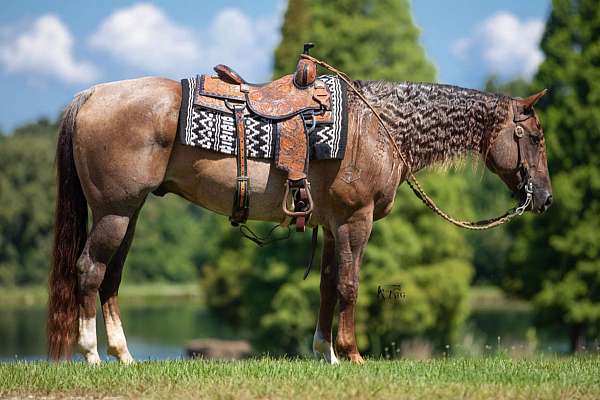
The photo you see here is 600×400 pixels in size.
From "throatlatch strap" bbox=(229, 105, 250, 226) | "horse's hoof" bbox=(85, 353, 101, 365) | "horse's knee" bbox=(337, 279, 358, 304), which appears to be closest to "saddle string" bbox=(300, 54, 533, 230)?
"throatlatch strap" bbox=(229, 105, 250, 226)

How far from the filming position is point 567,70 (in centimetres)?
2173

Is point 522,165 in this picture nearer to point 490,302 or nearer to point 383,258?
point 383,258

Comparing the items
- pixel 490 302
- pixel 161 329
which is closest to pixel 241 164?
pixel 161 329

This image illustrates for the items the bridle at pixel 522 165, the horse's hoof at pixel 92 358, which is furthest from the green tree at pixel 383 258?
the horse's hoof at pixel 92 358

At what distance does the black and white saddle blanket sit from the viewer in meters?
6.46

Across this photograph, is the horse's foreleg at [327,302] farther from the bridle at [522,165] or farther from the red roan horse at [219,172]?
A: the bridle at [522,165]

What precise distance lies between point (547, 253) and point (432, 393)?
55.9 ft

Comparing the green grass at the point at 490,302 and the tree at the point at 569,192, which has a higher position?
the tree at the point at 569,192

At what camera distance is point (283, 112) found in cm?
663

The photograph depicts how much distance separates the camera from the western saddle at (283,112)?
21.5 feet

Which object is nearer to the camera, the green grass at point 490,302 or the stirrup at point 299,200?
the stirrup at point 299,200

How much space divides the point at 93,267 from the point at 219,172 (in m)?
1.25

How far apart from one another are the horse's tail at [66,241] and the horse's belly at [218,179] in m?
0.79

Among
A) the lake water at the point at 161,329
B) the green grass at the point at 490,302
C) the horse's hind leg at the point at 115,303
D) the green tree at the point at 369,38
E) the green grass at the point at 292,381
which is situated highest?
the green tree at the point at 369,38
